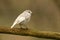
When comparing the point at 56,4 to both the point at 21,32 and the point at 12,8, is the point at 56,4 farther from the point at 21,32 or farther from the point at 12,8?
the point at 21,32

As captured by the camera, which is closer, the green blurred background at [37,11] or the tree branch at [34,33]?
the tree branch at [34,33]

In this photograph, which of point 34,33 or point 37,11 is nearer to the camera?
point 34,33

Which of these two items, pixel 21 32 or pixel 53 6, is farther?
pixel 53 6

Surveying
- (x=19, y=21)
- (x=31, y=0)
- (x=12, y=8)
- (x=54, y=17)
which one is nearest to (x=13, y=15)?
(x=12, y=8)

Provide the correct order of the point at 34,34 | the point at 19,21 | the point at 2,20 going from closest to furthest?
the point at 34,34
the point at 19,21
the point at 2,20

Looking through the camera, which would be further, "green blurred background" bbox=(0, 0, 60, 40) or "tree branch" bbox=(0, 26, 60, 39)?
"green blurred background" bbox=(0, 0, 60, 40)

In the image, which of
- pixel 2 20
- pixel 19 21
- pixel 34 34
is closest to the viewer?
pixel 34 34

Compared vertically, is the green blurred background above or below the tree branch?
above

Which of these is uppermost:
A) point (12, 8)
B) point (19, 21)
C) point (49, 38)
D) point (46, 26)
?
point (12, 8)

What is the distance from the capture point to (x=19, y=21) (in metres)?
2.78

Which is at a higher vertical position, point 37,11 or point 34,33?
point 37,11

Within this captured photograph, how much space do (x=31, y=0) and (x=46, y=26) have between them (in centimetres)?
57

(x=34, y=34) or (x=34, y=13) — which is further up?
(x=34, y=13)

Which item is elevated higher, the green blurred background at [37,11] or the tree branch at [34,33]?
the green blurred background at [37,11]
